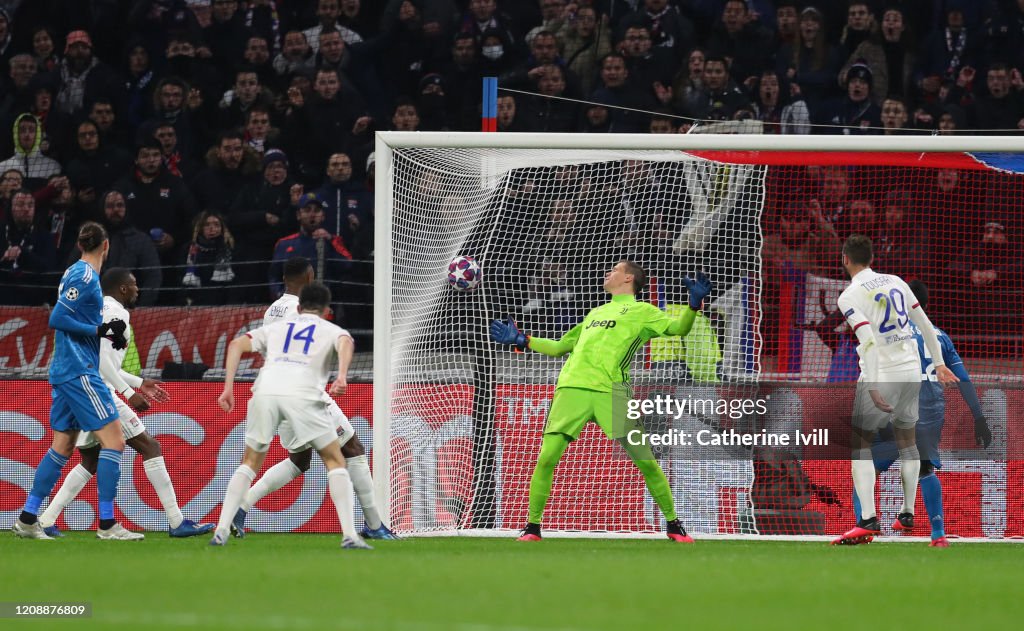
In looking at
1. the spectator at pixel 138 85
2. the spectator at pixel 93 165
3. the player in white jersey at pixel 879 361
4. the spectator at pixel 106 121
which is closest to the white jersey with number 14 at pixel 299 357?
the player in white jersey at pixel 879 361

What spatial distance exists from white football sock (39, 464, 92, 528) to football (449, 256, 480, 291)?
2.90m

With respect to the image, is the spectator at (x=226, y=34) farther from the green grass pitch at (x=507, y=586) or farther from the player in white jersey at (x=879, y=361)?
the player in white jersey at (x=879, y=361)

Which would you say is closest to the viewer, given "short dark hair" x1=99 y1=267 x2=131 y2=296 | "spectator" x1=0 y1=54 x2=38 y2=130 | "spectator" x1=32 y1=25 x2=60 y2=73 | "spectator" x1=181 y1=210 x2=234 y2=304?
Result: "short dark hair" x1=99 y1=267 x2=131 y2=296

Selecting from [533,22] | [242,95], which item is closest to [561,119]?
[533,22]

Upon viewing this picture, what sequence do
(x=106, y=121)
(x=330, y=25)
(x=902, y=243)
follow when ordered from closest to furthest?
(x=902, y=243) → (x=106, y=121) → (x=330, y=25)

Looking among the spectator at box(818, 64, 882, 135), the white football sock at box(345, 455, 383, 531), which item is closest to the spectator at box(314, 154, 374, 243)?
the white football sock at box(345, 455, 383, 531)

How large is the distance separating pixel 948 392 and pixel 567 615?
6.86 m

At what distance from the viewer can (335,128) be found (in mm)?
14523

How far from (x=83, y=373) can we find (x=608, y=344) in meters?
3.53

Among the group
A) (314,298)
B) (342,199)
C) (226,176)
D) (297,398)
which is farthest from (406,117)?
(297,398)

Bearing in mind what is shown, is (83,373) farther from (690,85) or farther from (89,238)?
(690,85)

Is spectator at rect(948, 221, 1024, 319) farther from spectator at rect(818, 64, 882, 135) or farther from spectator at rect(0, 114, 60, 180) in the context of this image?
spectator at rect(0, 114, 60, 180)

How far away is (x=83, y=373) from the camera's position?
916 cm

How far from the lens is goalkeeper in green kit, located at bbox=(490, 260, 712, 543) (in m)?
9.75
